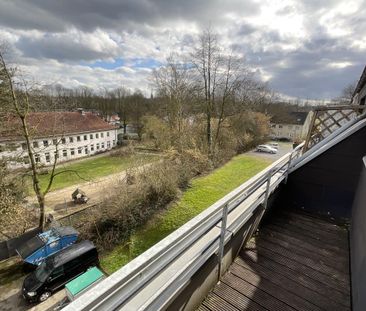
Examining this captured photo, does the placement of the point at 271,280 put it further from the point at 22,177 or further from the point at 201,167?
the point at 201,167

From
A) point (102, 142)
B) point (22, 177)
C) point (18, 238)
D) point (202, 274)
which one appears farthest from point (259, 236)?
point (102, 142)

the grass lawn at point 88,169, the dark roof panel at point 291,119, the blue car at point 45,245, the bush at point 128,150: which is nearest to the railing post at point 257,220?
the blue car at point 45,245

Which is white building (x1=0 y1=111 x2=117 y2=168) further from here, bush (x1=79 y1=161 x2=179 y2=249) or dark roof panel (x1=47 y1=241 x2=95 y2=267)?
dark roof panel (x1=47 y1=241 x2=95 y2=267)

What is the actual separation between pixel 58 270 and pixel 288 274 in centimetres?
735

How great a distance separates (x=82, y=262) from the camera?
289 inches

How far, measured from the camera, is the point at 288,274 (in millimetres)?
2420

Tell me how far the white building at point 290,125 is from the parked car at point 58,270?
3584cm

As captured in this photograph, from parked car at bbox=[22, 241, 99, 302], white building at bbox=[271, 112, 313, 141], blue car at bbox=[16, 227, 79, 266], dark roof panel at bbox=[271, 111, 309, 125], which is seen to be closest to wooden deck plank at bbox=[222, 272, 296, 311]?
parked car at bbox=[22, 241, 99, 302]

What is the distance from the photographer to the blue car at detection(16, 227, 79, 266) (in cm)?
807

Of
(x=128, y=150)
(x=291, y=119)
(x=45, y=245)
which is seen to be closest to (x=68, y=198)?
(x=128, y=150)

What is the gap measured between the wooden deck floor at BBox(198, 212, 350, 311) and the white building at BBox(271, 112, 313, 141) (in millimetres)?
36905

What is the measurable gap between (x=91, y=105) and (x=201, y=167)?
1417 inches

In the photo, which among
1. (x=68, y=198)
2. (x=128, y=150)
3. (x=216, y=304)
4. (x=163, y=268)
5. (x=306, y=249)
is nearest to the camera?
(x=163, y=268)

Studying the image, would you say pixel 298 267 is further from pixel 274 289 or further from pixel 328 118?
pixel 328 118
